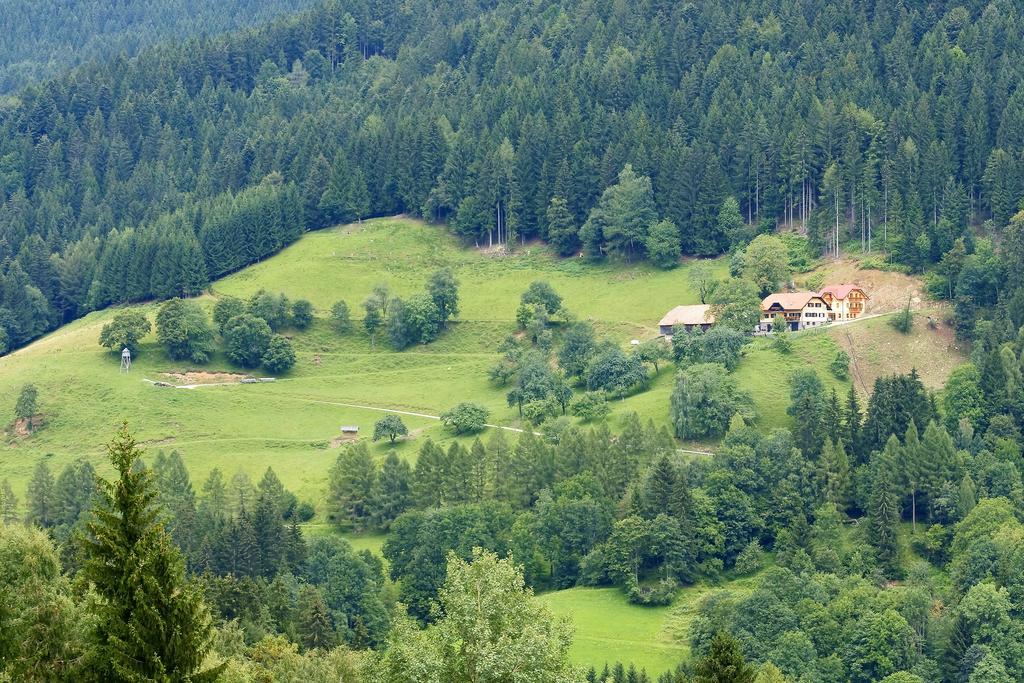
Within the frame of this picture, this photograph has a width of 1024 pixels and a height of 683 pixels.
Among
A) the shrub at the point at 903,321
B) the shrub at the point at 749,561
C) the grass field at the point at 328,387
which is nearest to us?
the shrub at the point at 749,561

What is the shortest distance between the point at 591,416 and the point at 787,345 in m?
20.7

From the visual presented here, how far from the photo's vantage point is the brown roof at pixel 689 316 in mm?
172875

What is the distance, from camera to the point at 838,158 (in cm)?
19975

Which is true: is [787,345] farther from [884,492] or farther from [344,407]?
[344,407]

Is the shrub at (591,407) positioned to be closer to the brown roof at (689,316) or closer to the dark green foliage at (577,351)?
the dark green foliage at (577,351)

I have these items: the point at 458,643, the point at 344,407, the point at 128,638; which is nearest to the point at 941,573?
the point at 344,407

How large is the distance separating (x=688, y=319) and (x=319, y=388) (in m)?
39.4

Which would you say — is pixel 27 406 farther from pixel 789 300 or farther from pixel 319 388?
pixel 789 300

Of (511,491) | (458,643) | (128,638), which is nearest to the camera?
(128,638)

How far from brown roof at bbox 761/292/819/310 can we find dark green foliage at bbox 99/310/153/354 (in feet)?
218

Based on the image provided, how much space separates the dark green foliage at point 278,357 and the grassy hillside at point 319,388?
1.30 m

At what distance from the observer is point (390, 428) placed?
16200 cm

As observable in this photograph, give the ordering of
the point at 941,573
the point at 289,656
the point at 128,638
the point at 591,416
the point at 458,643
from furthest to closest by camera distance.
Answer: the point at 591,416 < the point at 941,573 < the point at 289,656 < the point at 458,643 < the point at 128,638

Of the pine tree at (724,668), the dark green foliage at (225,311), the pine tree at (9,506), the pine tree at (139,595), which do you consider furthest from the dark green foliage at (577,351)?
the pine tree at (139,595)
